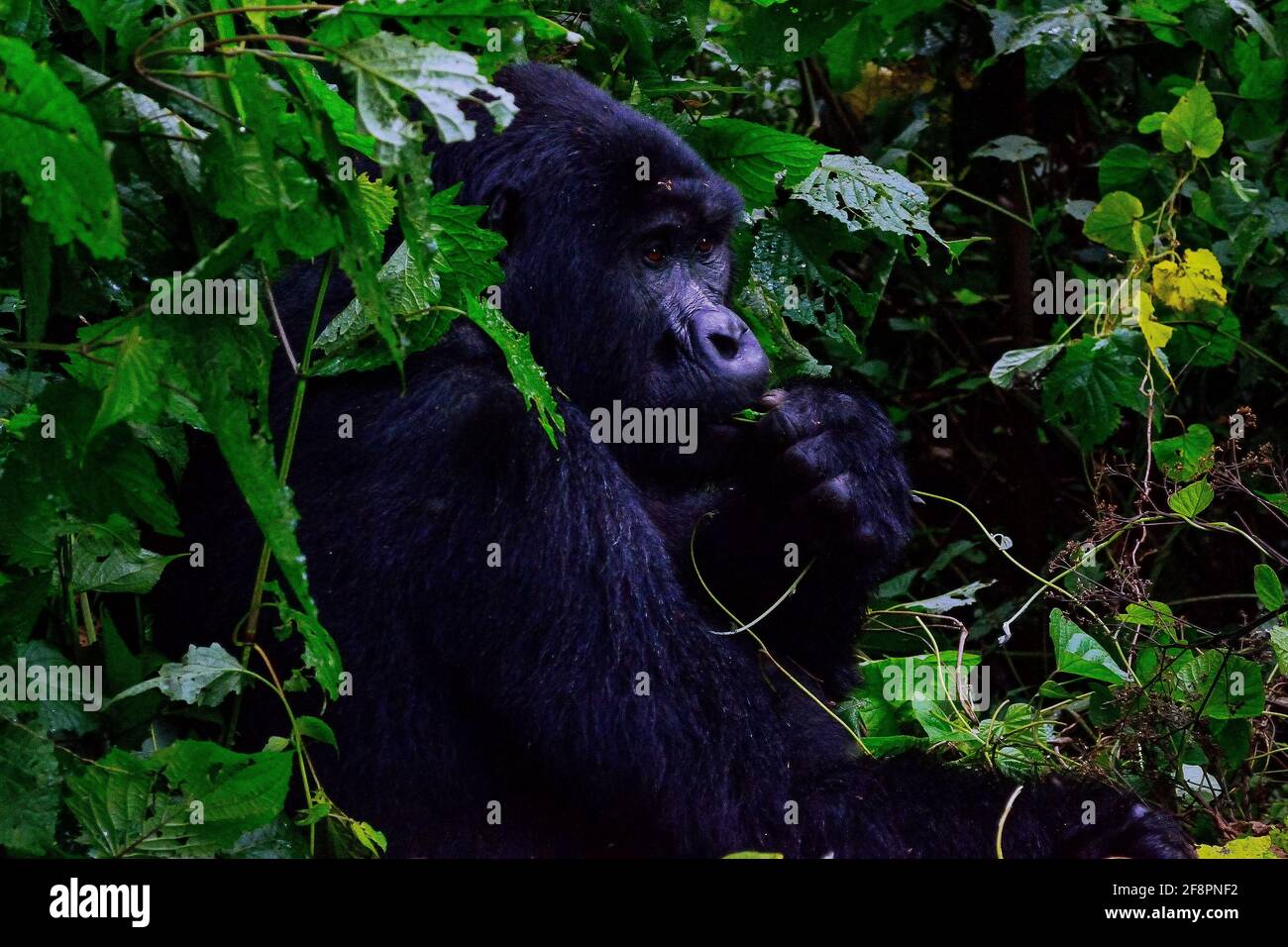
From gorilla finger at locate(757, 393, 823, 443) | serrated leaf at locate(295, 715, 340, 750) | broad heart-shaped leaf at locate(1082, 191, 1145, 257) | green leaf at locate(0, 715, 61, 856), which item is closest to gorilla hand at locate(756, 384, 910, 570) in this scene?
gorilla finger at locate(757, 393, 823, 443)

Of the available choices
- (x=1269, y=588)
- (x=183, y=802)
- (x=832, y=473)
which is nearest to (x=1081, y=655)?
(x=1269, y=588)

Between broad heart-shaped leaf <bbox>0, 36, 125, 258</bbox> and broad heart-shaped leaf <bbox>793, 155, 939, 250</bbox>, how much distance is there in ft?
8.01

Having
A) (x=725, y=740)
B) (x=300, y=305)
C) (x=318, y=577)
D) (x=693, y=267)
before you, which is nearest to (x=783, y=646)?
(x=725, y=740)

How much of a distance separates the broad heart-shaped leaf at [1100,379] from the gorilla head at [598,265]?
102 cm

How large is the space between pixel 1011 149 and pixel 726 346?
1942mm

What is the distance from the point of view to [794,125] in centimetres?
529

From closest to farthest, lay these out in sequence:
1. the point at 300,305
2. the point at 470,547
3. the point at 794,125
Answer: the point at 470,547 → the point at 300,305 → the point at 794,125

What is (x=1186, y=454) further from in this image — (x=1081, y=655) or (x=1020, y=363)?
(x=1081, y=655)

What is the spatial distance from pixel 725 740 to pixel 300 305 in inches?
52.4

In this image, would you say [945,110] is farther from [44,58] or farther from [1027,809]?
[44,58]

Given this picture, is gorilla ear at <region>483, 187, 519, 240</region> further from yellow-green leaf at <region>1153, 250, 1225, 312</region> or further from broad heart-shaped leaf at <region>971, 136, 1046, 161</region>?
broad heart-shaped leaf at <region>971, 136, 1046, 161</region>

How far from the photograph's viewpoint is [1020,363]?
3893 mm

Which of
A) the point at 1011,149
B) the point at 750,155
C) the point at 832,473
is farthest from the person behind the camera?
the point at 1011,149

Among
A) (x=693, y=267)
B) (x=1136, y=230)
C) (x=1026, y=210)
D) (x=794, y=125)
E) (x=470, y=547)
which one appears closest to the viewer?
(x=470, y=547)
